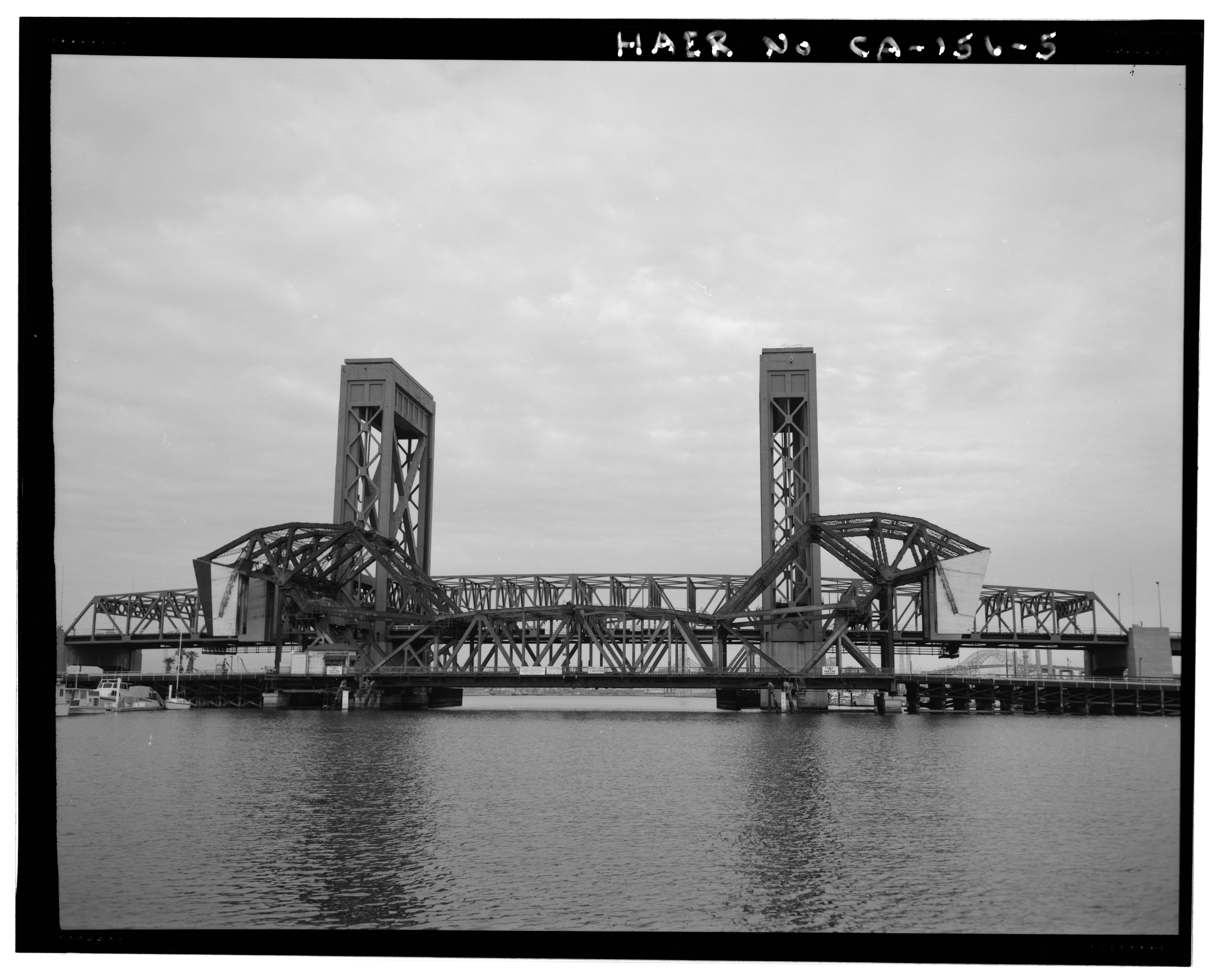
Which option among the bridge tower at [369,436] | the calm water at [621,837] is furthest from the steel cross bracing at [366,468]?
the calm water at [621,837]

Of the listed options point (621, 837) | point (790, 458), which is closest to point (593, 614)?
point (790, 458)

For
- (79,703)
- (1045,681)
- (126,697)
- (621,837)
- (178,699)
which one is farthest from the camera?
(178,699)

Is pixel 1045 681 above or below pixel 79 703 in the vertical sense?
above

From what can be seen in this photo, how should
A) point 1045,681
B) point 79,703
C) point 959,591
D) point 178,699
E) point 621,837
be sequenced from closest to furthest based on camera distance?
point 621,837
point 959,591
point 79,703
point 1045,681
point 178,699

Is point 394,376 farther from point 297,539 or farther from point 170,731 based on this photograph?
point 170,731

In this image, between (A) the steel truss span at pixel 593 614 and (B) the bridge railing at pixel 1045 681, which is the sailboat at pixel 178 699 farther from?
(B) the bridge railing at pixel 1045 681

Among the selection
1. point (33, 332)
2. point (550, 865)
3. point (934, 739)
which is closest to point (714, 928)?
point (550, 865)

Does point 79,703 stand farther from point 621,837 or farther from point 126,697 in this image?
point 621,837
